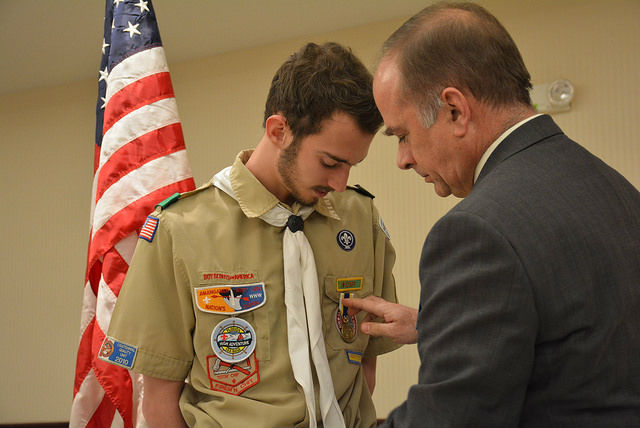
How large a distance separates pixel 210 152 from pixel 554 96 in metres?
2.42

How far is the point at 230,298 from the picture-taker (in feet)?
4.68

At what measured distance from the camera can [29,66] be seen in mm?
4434

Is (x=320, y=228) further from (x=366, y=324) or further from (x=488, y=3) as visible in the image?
(x=488, y=3)

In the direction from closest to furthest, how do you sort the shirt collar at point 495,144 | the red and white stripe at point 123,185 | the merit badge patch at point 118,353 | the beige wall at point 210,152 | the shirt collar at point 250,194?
the shirt collar at point 495,144
the merit badge patch at point 118,353
the shirt collar at point 250,194
the red and white stripe at point 123,185
the beige wall at point 210,152

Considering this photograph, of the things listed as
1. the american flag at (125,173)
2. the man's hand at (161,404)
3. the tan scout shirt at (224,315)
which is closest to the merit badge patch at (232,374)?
the tan scout shirt at (224,315)

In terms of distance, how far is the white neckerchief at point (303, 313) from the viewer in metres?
1.38

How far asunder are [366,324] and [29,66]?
13.2 feet

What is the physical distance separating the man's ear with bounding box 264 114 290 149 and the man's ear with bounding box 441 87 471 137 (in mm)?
571

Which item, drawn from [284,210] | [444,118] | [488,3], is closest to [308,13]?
[488,3]

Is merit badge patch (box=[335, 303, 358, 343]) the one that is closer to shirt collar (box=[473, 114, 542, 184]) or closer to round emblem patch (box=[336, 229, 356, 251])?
round emblem patch (box=[336, 229, 356, 251])

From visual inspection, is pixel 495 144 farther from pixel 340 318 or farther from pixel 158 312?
pixel 158 312

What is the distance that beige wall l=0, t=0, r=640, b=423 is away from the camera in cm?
335

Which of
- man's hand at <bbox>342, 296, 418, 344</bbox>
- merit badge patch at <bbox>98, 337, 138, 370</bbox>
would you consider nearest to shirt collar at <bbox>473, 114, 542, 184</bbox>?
man's hand at <bbox>342, 296, 418, 344</bbox>

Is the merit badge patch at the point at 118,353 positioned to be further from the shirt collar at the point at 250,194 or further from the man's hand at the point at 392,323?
the man's hand at the point at 392,323
